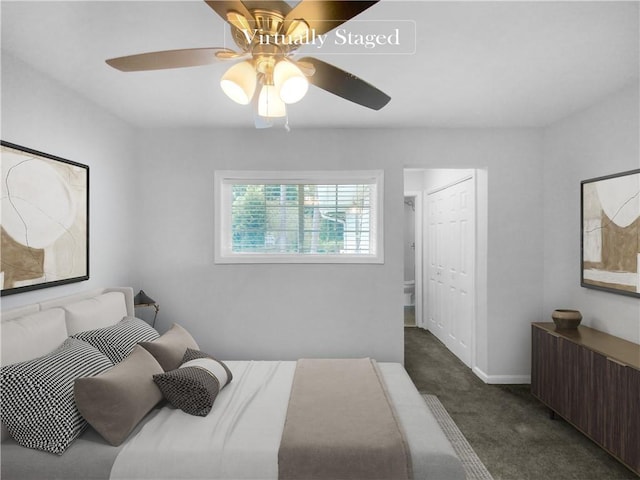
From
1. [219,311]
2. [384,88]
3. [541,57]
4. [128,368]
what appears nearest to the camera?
[128,368]

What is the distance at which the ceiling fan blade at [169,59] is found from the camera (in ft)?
5.17

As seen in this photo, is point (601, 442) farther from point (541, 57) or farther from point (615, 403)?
point (541, 57)

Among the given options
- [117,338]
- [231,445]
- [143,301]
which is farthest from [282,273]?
[231,445]

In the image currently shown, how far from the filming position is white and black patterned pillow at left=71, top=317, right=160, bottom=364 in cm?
232

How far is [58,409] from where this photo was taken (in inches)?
70.2

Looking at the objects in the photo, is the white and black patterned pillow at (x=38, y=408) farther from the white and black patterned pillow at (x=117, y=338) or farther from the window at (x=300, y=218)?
the window at (x=300, y=218)

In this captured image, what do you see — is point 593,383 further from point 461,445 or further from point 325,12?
point 325,12

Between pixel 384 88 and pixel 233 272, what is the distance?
2.26 m

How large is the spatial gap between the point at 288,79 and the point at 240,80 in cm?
22

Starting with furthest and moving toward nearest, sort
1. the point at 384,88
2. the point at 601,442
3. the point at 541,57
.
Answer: the point at 384,88 → the point at 601,442 → the point at 541,57

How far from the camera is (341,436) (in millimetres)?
1838

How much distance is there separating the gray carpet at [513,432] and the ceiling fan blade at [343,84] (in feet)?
7.85

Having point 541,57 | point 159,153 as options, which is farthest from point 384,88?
point 159,153

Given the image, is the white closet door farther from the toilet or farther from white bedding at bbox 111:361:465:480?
white bedding at bbox 111:361:465:480
